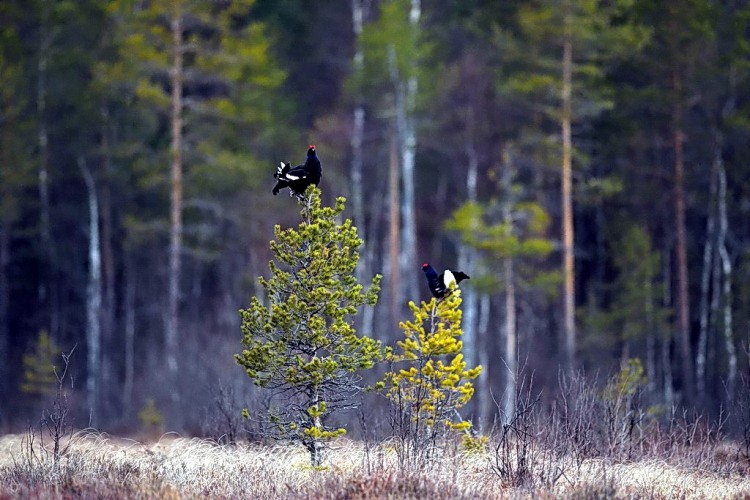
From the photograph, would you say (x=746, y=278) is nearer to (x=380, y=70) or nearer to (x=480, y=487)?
(x=380, y=70)

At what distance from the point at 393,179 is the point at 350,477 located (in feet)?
67.4

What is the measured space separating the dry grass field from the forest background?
9586mm

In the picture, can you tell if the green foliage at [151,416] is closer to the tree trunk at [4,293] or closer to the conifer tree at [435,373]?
the tree trunk at [4,293]

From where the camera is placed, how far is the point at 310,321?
13.5m

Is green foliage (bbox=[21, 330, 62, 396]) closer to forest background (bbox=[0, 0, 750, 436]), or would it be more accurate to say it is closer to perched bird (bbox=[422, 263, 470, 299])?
forest background (bbox=[0, 0, 750, 436])

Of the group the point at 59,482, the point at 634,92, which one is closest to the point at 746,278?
the point at 634,92

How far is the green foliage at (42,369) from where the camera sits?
31172mm

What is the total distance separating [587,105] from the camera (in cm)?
2852

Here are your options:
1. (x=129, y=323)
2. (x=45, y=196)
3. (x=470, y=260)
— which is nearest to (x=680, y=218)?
(x=470, y=260)

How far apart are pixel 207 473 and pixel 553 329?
76.6 feet

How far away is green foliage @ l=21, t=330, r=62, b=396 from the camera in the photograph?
102ft

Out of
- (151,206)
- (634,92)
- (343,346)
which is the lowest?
(343,346)

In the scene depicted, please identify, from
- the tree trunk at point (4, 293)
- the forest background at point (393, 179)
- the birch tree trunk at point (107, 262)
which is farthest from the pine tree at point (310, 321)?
the tree trunk at point (4, 293)

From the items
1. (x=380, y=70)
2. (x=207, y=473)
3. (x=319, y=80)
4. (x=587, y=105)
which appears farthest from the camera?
(x=319, y=80)
